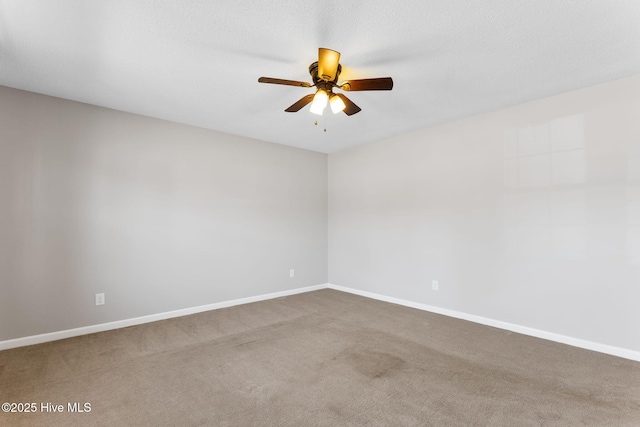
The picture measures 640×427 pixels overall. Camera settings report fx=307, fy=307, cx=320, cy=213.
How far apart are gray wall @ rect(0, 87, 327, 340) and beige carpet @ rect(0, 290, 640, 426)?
0.49 metres

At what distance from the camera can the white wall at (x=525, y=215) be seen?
2.75 m

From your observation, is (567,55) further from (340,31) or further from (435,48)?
(340,31)

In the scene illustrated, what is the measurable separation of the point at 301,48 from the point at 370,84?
1.91 feet

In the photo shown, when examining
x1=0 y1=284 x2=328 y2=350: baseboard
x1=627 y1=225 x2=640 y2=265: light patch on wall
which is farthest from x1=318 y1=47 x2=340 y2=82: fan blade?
x1=0 y1=284 x2=328 y2=350: baseboard

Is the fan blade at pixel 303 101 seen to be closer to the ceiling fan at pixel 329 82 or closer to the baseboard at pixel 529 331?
the ceiling fan at pixel 329 82

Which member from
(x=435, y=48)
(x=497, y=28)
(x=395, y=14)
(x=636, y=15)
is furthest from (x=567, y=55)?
(x=395, y=14)

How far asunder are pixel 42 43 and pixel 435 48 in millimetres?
2843

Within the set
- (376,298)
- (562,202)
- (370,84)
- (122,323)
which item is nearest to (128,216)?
(122,323)

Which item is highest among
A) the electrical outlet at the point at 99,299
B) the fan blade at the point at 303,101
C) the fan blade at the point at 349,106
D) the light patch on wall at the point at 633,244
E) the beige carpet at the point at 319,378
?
the fan blade at the point at 303,101

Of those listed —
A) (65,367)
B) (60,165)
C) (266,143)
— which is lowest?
(65,367)

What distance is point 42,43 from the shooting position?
2195mm

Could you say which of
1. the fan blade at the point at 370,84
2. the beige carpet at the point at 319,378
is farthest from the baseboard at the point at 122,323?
the fan blade at the point at 370,84

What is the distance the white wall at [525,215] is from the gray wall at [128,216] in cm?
179

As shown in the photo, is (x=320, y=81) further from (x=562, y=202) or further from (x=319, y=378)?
(x=562, y=202)
